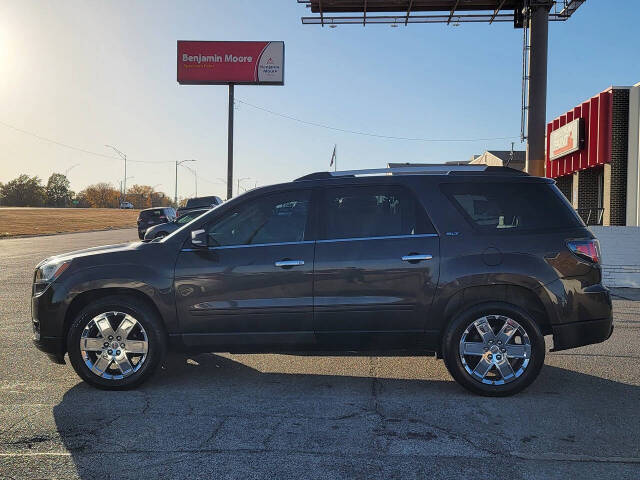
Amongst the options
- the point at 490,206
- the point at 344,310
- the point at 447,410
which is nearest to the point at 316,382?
the point at 344,310

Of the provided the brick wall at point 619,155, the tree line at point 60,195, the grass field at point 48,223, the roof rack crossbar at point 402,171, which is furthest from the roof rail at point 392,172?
the tree line at point 60,195

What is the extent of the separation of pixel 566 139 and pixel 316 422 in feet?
80.8

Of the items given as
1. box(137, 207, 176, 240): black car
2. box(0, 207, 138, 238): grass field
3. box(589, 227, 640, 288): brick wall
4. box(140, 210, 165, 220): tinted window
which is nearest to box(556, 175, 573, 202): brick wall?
box(589, 227, 640, 288): brick wall

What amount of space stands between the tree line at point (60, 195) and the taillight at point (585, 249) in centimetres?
12717

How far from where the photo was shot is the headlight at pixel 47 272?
5328 mm

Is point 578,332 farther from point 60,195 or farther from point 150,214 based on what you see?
point 60,195

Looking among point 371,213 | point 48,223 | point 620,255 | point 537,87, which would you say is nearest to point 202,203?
point 537,87

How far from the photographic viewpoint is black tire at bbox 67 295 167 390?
521 centimetres

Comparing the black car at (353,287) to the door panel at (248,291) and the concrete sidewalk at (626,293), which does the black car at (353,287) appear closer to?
the door panel at (248,291)

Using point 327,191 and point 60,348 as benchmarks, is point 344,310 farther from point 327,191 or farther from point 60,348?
point 60,348

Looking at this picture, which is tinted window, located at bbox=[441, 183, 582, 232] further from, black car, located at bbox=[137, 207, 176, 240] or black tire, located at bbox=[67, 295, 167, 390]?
black car, located at bbox=[137, 207, 176, 240]

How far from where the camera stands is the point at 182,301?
520 cm

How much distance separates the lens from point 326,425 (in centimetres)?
439

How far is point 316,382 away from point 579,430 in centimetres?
225
